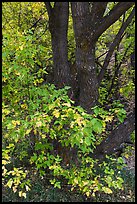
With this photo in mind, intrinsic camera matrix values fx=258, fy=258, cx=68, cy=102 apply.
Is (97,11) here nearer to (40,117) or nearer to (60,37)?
(60,37)

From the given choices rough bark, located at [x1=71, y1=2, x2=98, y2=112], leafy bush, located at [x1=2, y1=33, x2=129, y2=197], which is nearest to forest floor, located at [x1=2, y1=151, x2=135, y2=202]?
leafy bush, located at [x1=2, y1=33, x2=129, y2=197]

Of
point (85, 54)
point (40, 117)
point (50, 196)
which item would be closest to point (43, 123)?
point (40, 117)

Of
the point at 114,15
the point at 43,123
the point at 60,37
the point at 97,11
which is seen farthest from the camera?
the point at 60,37

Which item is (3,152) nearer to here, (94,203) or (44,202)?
(44,202)

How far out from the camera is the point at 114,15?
2.54 meters

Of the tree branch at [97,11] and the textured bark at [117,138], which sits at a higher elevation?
the tree branch at [97,11]

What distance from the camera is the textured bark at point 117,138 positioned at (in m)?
3.16

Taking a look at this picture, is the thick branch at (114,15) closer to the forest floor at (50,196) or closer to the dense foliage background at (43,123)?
the dense foliage background at (43,123)

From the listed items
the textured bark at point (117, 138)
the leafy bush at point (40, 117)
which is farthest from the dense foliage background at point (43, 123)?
the textured bark at point (117, 138)

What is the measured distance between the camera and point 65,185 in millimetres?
3283

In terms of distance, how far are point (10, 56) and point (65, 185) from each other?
1772 millimetres

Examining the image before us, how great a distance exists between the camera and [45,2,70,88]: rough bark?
3045mm

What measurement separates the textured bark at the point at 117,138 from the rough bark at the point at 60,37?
87 cm

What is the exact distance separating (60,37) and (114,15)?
2.61 feet
